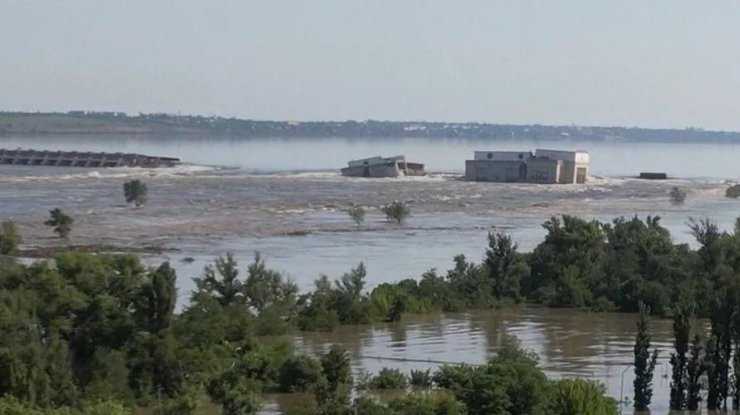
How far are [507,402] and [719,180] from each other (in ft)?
253

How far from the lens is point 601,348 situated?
26766mm

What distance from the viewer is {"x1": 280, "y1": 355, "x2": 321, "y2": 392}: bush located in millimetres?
21328

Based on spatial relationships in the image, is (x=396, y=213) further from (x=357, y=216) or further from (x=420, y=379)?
(x=420, y=379)

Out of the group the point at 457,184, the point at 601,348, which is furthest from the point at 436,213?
the point at 601,348

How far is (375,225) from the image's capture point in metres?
50.6

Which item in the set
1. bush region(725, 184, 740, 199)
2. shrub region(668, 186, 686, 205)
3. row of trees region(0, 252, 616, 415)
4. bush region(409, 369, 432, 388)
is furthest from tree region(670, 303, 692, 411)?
bush region(725, 184, 740, 199)

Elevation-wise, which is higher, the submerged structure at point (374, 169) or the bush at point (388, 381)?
the submerged structure at point (374, 169)

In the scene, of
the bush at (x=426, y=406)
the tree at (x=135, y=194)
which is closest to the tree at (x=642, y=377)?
the bush at (x=426, y=406)

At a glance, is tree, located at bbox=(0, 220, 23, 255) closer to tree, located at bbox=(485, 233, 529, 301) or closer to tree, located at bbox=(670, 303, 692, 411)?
tree, located at bbox=(485, 233, 529, 301)

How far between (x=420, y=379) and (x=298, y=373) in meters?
1.99

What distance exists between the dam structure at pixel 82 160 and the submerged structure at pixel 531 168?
71.6ft

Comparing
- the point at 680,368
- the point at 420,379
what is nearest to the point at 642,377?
the point at 680,368

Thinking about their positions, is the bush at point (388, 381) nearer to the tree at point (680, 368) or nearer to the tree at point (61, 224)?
the tree at point (680, 368)

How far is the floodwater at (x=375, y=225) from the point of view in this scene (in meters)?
26.9
